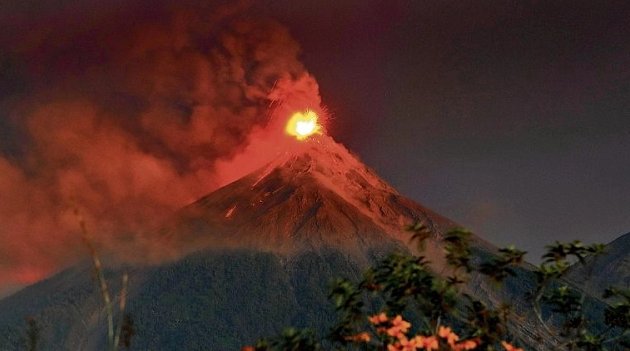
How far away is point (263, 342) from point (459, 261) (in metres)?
4.45

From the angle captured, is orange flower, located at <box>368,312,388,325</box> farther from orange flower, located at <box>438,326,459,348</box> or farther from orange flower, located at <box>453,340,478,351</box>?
orange flower, located at <box>453,340,478,351</box>

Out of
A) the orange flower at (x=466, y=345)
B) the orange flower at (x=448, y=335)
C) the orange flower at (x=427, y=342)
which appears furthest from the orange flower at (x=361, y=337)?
the orange flower at (x=466, y=345)

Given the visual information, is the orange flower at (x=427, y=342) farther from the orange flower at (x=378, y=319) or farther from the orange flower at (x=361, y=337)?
the orange flower at (x=361, y=337)

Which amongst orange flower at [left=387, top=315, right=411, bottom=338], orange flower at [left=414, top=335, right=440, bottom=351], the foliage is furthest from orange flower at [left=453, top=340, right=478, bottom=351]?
orange flower at [left=387, top=315, right=411, bottom=338]

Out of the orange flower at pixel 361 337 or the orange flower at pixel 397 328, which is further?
the orange flower at pixel 361 337

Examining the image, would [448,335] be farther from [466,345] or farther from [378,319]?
[378,319]

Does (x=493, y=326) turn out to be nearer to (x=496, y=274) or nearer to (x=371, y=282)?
(x=496, y=274)

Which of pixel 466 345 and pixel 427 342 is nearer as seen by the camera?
pixel 427 342

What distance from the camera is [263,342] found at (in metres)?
15.5

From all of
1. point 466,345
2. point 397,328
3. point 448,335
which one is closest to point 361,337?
point 397,328

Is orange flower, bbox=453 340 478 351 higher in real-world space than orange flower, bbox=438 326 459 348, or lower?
lower

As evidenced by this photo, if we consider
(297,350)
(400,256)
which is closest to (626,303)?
(400,256)

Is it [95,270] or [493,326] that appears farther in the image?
[493,326]

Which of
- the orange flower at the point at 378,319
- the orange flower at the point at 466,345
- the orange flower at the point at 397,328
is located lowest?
the orange flower at the point at 466,345
